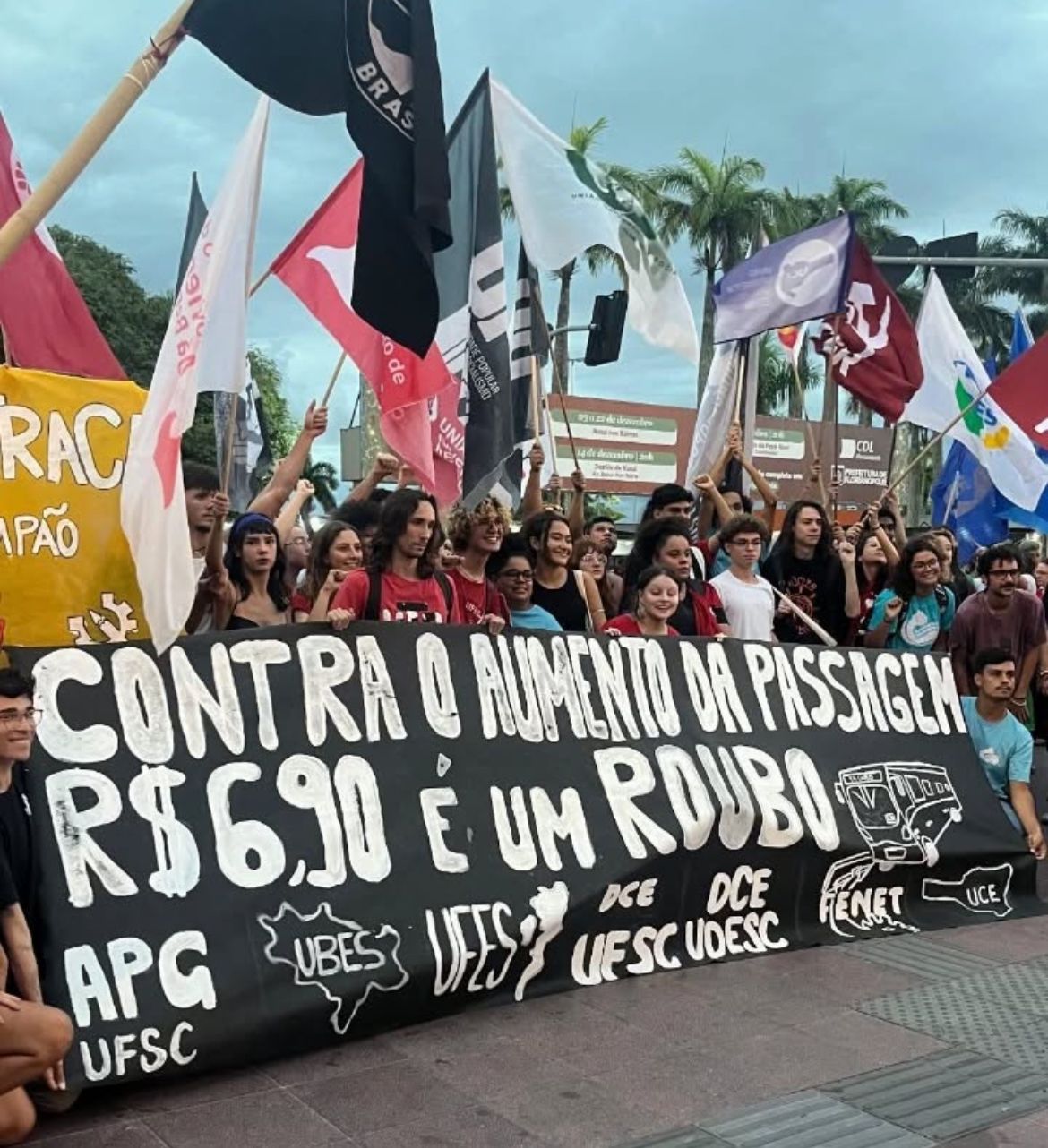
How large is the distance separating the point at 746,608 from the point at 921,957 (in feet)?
5.91

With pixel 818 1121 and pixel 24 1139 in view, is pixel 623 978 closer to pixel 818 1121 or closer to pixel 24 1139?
pixel 818 1121

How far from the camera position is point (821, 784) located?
16.9 feet

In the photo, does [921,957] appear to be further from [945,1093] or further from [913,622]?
[913,622]

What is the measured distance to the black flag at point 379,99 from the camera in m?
3.67

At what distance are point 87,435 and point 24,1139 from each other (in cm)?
222

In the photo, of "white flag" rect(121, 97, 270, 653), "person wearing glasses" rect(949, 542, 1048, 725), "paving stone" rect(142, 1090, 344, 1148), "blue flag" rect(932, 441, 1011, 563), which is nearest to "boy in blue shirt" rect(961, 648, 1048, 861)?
"person wearing glasses" rect(949, 542, 1048, 725)

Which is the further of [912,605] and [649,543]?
[912,605]

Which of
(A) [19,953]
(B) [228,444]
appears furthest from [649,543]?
(A) [19,953]

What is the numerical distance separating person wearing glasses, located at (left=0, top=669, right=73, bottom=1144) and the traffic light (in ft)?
18.8

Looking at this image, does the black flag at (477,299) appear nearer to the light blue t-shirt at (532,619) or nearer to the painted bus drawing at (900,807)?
the light blue t-shirt at (532,619)

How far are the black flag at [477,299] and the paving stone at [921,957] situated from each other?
8.63ft

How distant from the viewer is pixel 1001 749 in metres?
5.75

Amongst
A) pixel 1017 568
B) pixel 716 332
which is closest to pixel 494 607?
pixel 1017 568

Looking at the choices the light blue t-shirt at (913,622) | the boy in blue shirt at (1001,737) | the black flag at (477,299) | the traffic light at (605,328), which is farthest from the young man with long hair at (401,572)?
the traffic light at (605,328)
